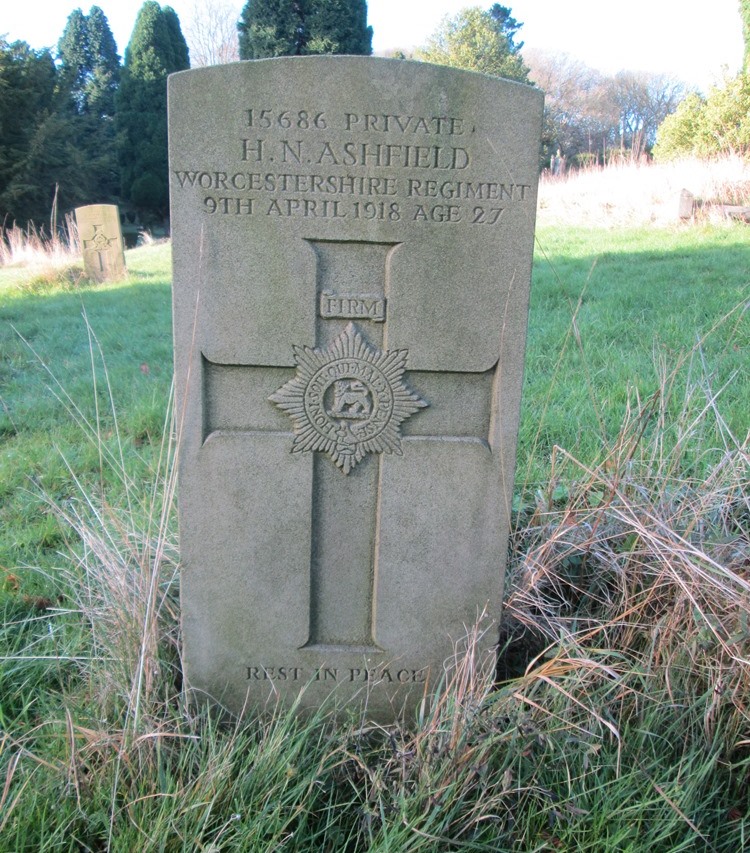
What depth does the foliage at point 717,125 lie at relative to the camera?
10.9 meters

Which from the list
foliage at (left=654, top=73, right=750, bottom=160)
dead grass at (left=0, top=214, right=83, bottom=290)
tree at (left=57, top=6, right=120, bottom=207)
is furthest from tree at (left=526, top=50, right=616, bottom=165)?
dead grass at (left=0, top=214, right=83, bottom=290)

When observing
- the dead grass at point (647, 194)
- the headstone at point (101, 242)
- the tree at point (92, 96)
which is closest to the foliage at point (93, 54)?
the tree at point (92, 96)

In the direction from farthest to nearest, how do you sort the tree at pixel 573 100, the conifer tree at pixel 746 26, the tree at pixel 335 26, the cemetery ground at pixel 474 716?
1. the tree at pixel 573 100
2. the tree at pixel 335 26
3. the conifer tree at pixel 746 26
4. the cemetery ground at pixel 474 716

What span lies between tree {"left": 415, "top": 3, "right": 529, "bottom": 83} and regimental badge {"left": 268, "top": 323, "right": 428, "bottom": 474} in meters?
25.6

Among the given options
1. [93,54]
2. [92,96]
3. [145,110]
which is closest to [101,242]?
[145,110]

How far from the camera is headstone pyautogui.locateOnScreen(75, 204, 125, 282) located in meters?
9.62

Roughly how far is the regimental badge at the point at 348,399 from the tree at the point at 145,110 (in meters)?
22.1

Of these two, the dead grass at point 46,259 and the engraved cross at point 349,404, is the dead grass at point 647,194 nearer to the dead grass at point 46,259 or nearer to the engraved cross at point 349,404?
the dead grass at point 46,259

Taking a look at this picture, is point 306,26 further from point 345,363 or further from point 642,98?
point 642,98

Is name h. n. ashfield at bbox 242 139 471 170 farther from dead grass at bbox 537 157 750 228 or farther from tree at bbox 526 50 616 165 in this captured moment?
tree at bbox 526 50 616 165

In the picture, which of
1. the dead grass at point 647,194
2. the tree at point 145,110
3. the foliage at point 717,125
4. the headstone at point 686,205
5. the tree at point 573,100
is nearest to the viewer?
the headstone at point 686,205

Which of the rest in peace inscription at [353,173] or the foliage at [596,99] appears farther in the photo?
the foliage at [596,99]

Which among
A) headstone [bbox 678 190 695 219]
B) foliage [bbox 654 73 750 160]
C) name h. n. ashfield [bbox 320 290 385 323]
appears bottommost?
name h. n. ashfield [bbox 320 290 385 323]

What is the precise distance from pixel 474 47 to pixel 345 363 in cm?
→ 2771
